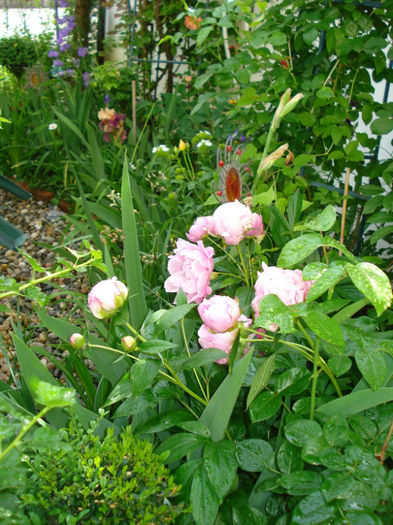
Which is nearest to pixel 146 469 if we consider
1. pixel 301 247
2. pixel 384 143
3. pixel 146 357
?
pixel 146 357

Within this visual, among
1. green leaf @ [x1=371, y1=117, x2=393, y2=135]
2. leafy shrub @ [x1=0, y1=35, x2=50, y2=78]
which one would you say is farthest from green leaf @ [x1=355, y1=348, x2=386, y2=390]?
leafy shrub @ [x1=0, y1=35, x2=50, y2=78]

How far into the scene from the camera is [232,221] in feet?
2.77

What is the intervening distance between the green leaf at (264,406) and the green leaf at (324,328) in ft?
0.59

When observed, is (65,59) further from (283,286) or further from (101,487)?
(101,487)

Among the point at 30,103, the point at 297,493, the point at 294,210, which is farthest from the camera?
the point at 30,103

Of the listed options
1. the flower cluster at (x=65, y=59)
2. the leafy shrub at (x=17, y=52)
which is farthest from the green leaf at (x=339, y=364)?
the leafy shrub at (x=17, y=52)

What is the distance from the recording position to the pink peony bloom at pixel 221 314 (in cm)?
71

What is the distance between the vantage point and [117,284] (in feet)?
2.27

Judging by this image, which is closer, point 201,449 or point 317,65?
point 201,449

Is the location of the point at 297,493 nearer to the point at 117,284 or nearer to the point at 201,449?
the point at 201,449

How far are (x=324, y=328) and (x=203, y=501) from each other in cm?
29

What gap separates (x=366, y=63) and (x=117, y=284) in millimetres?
1340

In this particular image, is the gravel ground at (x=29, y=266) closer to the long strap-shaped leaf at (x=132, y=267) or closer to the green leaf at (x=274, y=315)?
the long strap-shaped leaf at (x=132, y=267)

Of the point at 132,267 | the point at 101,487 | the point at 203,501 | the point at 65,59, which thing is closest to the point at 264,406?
the point at 203,501
